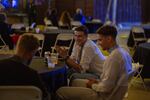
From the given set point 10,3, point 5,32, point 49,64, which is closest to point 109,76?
point 49,64

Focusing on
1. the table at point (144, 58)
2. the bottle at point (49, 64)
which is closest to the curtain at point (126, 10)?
the table at point (144, 58)

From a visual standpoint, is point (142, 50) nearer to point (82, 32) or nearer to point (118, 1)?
point (82, 32)

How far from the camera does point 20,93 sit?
284 centimetres

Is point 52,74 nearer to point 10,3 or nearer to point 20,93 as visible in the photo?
point 20,93

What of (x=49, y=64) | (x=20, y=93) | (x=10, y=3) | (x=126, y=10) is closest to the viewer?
(x=20, y=93)

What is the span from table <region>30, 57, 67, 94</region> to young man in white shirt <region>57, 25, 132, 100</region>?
0.48ft

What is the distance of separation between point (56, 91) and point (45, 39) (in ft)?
13.4

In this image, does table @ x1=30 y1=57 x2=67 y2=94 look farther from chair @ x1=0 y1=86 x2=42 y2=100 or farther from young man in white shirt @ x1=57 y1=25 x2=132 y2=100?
chair @ x1=0 y1=86 x2=42 y2=100

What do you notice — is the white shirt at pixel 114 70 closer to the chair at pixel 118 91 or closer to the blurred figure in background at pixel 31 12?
the chair at pixel 118 91

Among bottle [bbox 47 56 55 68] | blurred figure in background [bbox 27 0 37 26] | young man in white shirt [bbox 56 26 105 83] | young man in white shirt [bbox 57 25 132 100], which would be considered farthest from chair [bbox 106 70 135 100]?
blurred figure in background [bbox 27 0 37 26]

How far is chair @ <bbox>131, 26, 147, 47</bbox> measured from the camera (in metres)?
11.0

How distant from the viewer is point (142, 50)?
6691 mm

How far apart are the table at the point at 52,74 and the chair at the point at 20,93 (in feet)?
2.37

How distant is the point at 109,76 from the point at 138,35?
8.30 meters
